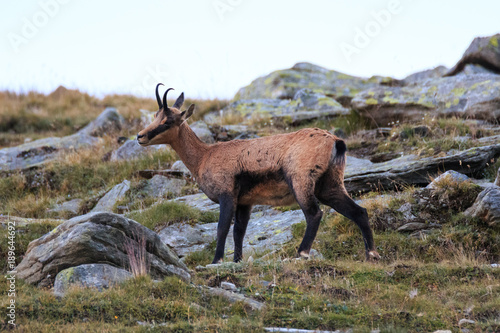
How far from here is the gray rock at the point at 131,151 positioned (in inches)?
651

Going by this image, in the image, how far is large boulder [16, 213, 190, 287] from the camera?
280 inches

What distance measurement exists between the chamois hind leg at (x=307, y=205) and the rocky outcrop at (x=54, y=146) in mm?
10702

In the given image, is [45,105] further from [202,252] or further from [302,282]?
[302,282]

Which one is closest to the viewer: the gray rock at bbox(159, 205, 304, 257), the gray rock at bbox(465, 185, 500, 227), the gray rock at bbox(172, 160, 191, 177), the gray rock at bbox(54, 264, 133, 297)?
the gray rock at bbox(54, 264, 133, 297)

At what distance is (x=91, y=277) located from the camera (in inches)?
269

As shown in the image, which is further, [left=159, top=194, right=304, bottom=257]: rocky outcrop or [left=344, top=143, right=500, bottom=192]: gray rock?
[left=344, top=143, right=500, bottom=192]: gray rock

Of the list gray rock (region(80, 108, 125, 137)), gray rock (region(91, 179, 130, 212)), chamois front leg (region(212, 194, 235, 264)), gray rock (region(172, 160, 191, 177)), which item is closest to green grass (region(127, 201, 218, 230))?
gray rock (region(91, 179, 130, 212))

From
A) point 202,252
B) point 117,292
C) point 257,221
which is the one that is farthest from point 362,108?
point 117,292

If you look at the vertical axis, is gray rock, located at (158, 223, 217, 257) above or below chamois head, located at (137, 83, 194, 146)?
below

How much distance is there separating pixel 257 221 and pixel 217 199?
8.82 feet

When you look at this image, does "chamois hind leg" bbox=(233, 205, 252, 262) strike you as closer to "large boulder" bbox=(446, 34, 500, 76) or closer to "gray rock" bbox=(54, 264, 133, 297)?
"gray rock" bbox=(54, 264, 133, 297)

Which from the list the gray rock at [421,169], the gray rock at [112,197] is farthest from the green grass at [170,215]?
the gray rock at [421,169]

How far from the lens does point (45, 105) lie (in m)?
24.5

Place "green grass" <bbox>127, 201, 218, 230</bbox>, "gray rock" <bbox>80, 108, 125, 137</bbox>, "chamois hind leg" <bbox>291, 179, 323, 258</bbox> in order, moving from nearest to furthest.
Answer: "chamois hind leg" <bbox>291, 179, 323, 258</bbox> → "green grass" <bbox>127, 201, 218, 230</bbox> → "gray rock" <bbox>80, 108, 125, 137</bbox>
